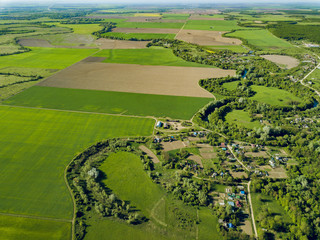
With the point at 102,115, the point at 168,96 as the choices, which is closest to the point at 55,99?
the point at 102,115

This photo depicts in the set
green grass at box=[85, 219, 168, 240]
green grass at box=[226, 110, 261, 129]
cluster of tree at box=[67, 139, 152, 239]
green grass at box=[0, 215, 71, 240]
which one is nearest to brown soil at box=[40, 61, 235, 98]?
green grass at box=[226, 110, 261, 129]

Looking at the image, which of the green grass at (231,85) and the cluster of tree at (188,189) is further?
the green grass at (231,85)

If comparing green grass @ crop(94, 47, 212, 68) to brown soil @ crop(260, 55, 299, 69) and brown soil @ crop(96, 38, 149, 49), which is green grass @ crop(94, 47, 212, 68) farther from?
brown soil @ crop(260, 55, 299, 69)

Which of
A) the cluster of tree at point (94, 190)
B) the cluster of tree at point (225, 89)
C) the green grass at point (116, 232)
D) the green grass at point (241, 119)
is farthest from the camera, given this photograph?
the cluster of tree at point (225, 89)

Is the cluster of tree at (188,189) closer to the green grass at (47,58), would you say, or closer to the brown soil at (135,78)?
the brown soil at (135,78)

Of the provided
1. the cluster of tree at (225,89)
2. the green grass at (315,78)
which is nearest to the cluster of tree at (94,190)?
the cluster of tree at (225,89)

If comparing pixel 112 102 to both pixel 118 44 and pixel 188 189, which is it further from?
pixel 118 44

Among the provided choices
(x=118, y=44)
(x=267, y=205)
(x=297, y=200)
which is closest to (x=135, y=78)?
(x=118, y=44)
